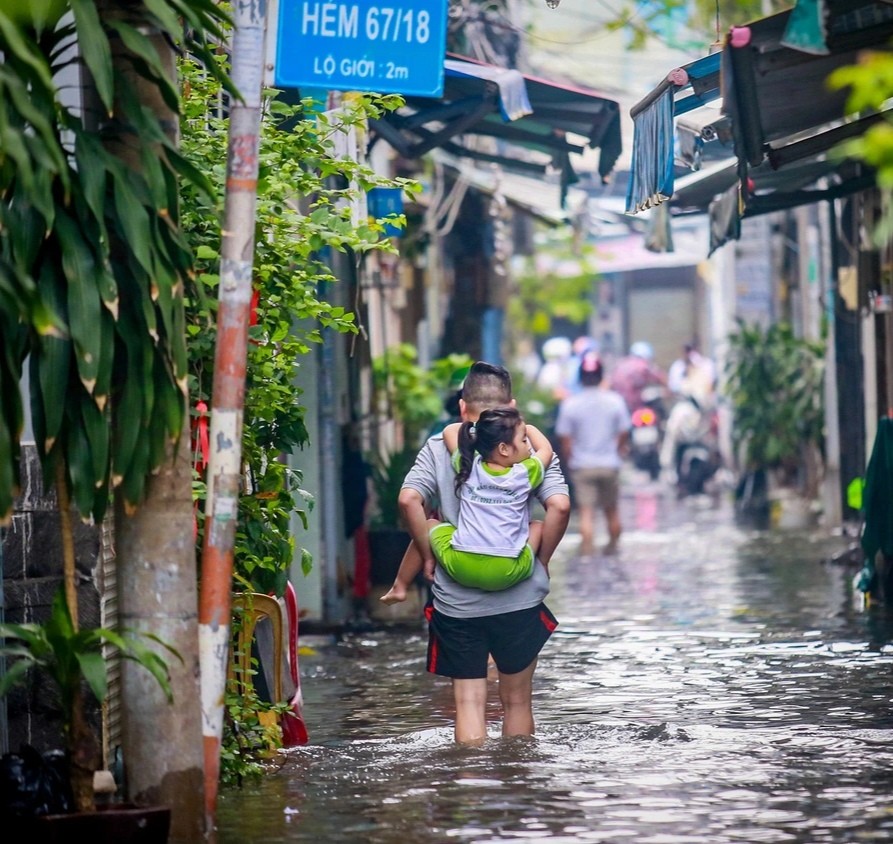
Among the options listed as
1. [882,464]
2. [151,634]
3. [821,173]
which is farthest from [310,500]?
[821,173]

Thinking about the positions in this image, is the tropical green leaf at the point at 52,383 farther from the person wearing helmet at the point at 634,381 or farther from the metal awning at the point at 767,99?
the person wearing helmet at the point at 634,381

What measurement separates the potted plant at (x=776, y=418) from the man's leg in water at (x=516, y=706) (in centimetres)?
1218

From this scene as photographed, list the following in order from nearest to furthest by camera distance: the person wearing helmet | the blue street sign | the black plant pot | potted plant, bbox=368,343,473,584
Answer: the black plant pot < the blue street sign < potted plant, bbox=368,343,473,584 < the person wearing helmet

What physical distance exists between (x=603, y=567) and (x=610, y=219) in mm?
8915

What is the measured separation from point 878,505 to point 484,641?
18.1ft

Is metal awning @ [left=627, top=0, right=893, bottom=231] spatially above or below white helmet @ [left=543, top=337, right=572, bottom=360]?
below

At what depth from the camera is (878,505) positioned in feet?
39.8

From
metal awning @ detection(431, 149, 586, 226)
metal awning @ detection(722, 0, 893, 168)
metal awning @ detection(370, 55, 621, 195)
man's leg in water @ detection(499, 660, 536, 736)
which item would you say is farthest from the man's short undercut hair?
metal awning @ detection(431, 149, 586, 226)

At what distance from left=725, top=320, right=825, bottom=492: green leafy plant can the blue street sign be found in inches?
471

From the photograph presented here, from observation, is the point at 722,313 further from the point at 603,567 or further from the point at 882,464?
the point at 882,464

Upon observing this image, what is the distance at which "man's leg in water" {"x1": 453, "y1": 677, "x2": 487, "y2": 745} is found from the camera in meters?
7.51

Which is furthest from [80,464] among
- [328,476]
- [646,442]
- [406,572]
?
[646,442]

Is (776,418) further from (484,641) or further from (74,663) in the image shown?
(74,663)

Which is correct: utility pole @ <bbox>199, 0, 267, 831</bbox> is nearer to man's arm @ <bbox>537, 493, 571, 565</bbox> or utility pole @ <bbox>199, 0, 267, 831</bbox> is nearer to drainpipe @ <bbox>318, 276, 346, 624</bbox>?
man's arm @ <bbox>537, 493, 571, 565</bbox>
